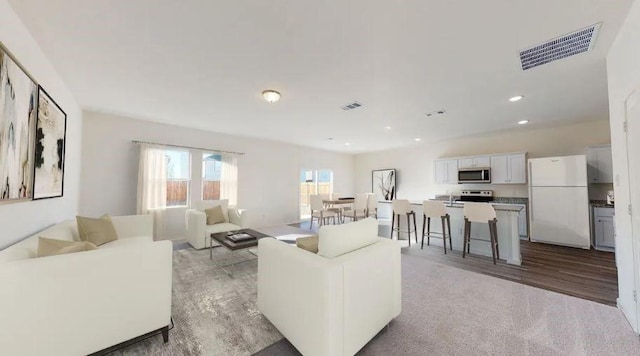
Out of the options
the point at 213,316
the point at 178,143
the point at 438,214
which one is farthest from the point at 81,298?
the point at 438,214

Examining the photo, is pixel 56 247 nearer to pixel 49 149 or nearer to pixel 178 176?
pixel 49 149

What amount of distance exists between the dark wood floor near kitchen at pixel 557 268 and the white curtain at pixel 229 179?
163 inches

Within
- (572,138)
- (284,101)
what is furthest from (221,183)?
(572,138)

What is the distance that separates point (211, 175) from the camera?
562 cm

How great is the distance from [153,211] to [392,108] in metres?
4.98

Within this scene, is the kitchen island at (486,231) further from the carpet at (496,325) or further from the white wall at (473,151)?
the white wall at (473,151)

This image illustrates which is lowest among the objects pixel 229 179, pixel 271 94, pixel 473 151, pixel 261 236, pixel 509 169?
pixel 261 236

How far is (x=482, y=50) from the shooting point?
2.26 meters

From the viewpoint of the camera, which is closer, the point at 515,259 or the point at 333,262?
the point at 333,262

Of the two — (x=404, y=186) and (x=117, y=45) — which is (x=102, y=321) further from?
(x=404, y=186)

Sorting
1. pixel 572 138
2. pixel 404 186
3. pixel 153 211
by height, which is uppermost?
pixel 572 138

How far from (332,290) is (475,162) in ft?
20.2

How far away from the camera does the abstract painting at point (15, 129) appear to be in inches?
63.3

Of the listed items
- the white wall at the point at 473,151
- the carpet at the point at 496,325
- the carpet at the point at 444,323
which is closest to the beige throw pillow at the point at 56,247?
the carpet at the point at 444,323
